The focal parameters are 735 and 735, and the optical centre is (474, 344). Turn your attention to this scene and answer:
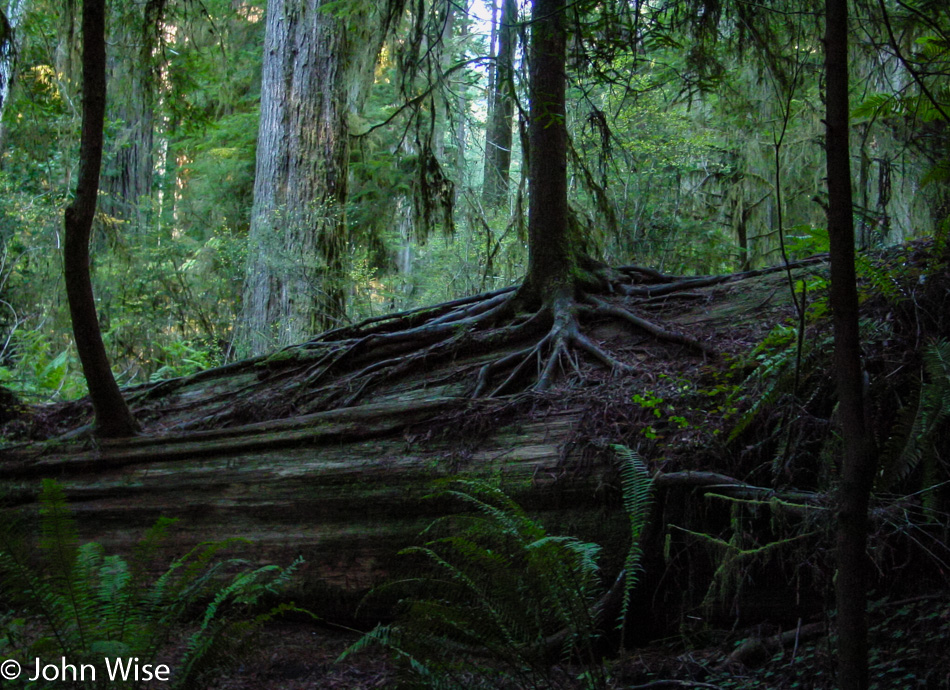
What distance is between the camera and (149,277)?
39.6 ft

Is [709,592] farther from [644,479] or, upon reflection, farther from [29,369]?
[29,369]

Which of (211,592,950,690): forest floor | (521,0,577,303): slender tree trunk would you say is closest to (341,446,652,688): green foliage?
(211,592,950,690): forest floor

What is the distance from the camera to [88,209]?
5.27m

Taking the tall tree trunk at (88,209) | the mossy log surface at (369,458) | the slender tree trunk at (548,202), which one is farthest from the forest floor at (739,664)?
the slender tree trunk at (548,202)

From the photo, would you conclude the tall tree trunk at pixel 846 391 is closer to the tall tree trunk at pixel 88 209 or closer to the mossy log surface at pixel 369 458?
the mossy log surface at pixel 369 458

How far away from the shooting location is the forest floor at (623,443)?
10.8 feet

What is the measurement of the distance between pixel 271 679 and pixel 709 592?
2.39 meters

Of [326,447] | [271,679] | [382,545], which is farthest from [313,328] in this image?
[271,679]

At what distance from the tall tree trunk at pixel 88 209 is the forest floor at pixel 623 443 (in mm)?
694

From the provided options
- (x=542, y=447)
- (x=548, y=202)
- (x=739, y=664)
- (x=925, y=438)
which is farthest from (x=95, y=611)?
→ (x=548, y=202)

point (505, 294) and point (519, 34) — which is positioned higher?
point (519, 34)

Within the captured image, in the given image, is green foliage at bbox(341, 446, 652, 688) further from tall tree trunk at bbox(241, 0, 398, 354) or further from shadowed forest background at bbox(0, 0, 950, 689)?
tall tree trunk at bbox(241, 0, 398, 354)

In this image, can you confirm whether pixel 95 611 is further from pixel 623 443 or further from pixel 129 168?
pixel 129 168

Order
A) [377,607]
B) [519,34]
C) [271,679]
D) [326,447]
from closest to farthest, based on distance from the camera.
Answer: [271,679], [377,607], [326,447], [519,34]
